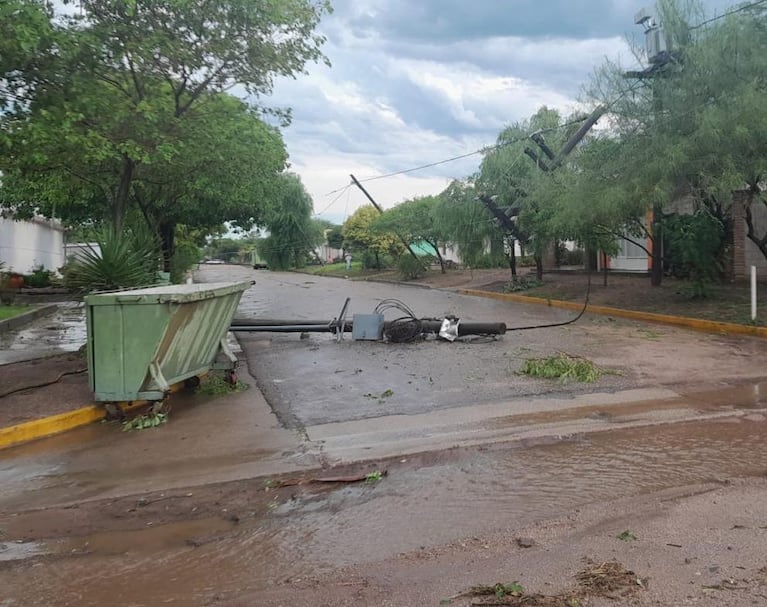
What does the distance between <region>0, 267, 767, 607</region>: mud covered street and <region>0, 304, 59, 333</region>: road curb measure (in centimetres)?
952

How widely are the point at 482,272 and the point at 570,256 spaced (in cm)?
563

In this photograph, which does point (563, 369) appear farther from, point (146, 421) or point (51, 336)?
point (51, 336)

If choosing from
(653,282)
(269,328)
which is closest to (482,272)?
(653,282)

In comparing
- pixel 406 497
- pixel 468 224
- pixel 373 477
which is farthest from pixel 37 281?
pixel 406 497

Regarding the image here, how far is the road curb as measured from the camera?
48.0 feet

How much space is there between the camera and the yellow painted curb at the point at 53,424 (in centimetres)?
625

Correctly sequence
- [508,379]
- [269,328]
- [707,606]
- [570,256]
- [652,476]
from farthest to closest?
[570,256] → [269,328] → [508,379] → [652,476] → [707,606]

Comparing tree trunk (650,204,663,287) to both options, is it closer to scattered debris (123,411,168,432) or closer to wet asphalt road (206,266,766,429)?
wet asphalt road (206,266,766,429)

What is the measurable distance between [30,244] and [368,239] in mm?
24006

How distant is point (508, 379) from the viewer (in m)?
8.48

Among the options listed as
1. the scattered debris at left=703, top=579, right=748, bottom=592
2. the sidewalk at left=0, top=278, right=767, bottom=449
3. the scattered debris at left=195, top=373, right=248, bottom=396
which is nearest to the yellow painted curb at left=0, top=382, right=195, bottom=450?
the sidewalk at left=0, top=278, right=767, bottom=449

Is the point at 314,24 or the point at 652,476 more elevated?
the point at 314,24

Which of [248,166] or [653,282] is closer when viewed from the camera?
[248,166]

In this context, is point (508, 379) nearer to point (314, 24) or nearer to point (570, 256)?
point (314, 24)
